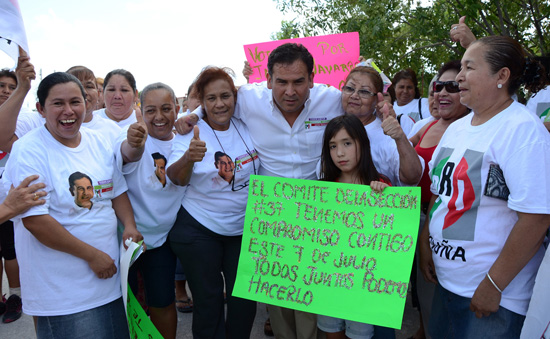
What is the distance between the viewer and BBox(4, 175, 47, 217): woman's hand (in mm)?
2043

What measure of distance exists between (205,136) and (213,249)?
83cm

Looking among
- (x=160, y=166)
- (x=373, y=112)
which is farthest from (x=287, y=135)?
(x=160, y=166)

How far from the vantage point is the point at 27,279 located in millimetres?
2201

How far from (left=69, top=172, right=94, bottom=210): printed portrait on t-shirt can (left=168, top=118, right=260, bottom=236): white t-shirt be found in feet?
1.89

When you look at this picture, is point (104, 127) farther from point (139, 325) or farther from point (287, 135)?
point (139, 325)

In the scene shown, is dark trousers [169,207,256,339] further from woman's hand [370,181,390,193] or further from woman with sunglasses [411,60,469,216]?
woman with sunglasses [411,60,469,216]

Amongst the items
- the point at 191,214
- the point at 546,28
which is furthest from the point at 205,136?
the point at 546,28

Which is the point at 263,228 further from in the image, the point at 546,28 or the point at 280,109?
the point at 546,28

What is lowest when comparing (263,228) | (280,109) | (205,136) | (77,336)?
(77,336)

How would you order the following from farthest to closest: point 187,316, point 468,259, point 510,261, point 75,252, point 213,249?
point 187,316 < point 213,249 < point 75,252 < point 468,259 < point 510,261

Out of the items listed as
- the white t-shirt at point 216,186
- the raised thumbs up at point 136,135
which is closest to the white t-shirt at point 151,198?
the white t-shirt at point 216,186

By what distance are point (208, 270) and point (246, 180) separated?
2.32ft

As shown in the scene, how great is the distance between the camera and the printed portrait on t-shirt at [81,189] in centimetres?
222

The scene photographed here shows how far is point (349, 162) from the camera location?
100 inches
